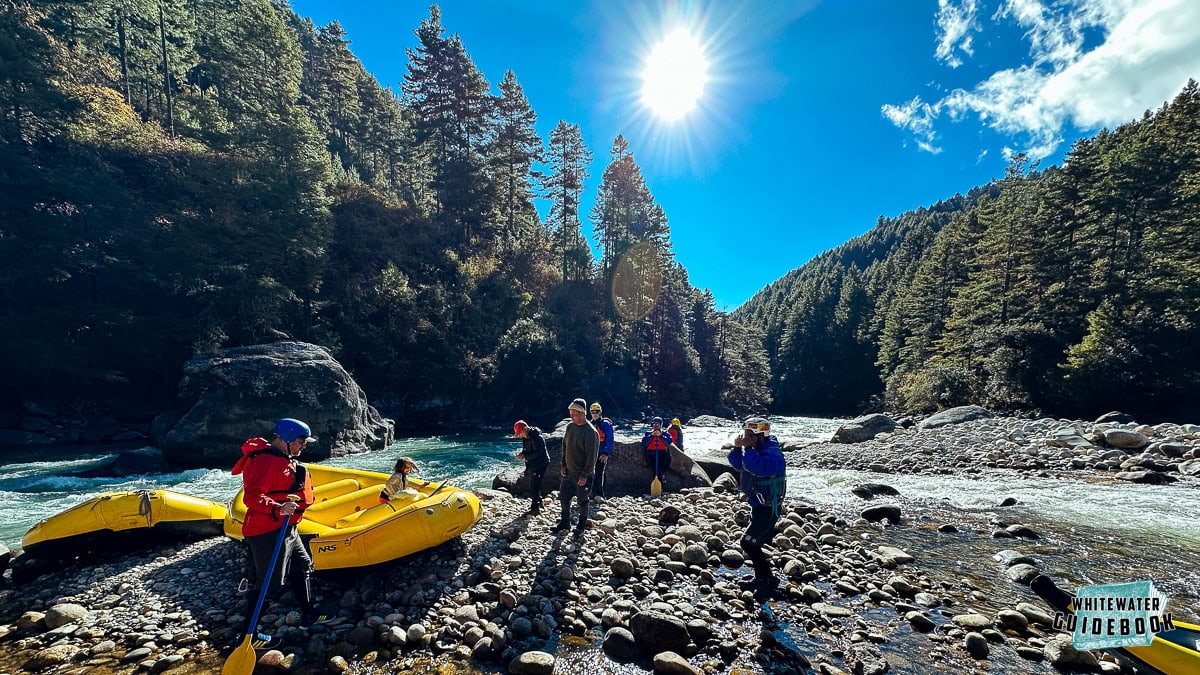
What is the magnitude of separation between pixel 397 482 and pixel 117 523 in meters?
3.61

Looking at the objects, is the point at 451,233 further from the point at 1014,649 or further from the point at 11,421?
the point at 1014,649

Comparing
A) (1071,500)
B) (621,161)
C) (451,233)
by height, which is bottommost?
(1071,500)

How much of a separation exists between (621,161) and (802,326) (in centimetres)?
4513

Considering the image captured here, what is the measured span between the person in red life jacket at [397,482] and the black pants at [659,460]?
605 cm

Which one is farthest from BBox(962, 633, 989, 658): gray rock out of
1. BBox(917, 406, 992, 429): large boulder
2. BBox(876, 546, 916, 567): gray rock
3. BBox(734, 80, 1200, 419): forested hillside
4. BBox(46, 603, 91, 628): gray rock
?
BBox(734, 80, 1200, 419): forested hillside

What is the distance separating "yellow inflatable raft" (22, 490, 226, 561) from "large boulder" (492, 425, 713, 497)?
5.34m

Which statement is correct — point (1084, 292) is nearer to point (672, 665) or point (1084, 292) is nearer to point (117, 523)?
point (672, 665)

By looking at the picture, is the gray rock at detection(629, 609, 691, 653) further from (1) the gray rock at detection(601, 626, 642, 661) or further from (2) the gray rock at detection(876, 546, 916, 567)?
(2) the gray rock at detection(876, 546, 916, 567)

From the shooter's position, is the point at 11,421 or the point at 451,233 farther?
→ the point at 451,233

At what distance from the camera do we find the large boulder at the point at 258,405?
50.0ft

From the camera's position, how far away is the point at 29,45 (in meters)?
22.5

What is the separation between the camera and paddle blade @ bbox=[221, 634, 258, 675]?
381cm

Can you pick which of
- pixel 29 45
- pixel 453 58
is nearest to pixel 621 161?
pixel 453 58

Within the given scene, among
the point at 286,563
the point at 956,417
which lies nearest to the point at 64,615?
the point at 286,563
